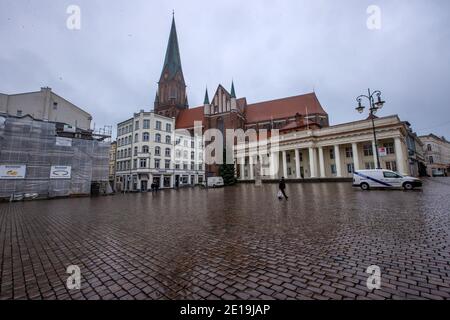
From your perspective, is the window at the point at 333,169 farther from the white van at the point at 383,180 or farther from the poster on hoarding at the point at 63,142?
the poster on hoarding at the point at 63,142

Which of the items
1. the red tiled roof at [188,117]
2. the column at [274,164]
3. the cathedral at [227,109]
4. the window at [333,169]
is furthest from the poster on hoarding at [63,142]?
the window at [333,169]

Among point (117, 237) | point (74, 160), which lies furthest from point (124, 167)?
point (117, 237)

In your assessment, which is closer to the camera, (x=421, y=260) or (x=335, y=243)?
(x=421, y=260)

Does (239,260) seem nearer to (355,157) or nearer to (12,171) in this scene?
(12,171)

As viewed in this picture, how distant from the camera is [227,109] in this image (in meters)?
51.4

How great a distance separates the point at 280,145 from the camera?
39.5m

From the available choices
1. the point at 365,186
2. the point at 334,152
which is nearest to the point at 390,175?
the point at 365,186

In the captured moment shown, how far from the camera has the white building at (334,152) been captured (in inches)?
1134

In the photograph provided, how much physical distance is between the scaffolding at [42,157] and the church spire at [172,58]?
4271 cm

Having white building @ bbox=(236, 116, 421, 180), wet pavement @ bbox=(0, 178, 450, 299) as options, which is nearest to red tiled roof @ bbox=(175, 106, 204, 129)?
white building @ bbox=(236, 116, 421, 180)

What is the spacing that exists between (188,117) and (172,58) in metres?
19.4

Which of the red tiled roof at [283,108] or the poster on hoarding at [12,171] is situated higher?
the red tiled roof at [283,108]

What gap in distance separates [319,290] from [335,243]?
2.13m
